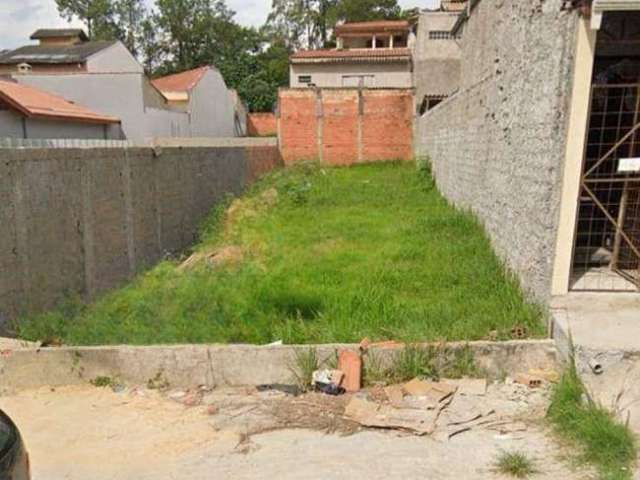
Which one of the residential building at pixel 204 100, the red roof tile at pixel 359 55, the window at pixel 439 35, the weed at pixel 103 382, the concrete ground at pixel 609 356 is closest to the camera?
the concrete ground at pixel 609 356

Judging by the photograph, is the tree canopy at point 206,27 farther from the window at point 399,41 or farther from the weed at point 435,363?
the weed at point 435,363

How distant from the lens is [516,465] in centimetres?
315

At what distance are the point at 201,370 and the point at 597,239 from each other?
4.83 metres

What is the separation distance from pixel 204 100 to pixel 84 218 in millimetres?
25031

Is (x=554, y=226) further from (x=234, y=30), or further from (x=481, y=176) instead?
(x=234, y=30)

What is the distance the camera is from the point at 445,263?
6875 mm

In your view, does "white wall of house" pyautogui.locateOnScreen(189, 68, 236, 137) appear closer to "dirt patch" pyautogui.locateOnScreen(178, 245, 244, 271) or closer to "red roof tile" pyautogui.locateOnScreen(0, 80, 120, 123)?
"red roof tile" pyautogui.locateOnScreen(0, 80, 120, 123)

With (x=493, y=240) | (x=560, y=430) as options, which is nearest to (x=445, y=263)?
(x=493, y=240)

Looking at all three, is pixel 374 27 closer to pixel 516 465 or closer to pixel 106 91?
pixel 106 91

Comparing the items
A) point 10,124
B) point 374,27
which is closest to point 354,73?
point 374,27

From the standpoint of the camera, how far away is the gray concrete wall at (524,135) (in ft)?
14.6

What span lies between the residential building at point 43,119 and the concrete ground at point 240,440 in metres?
13.1

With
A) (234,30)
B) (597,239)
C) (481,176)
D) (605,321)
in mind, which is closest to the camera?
(605,321)

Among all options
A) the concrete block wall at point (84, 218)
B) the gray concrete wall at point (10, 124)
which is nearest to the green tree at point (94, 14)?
the gray concrete wall at point (10, 124)
